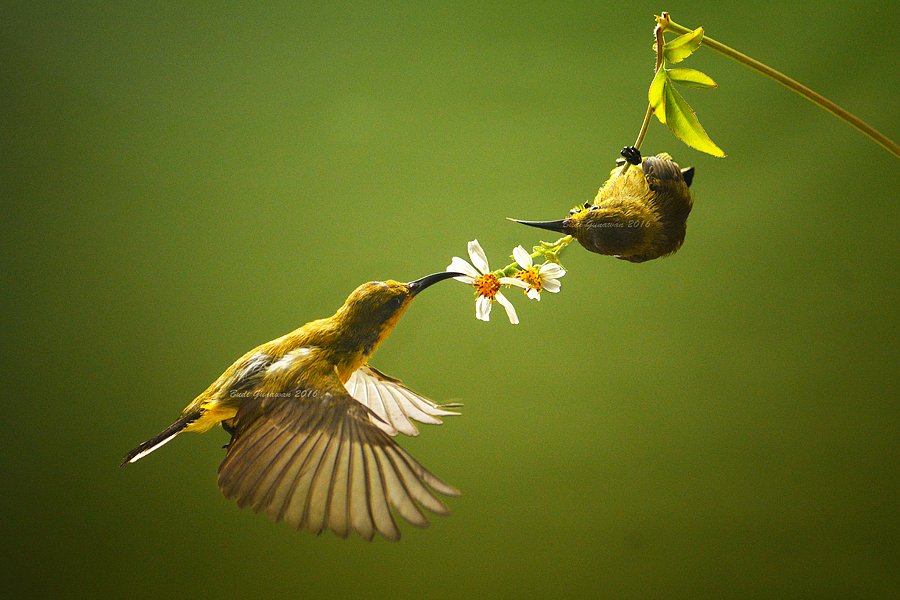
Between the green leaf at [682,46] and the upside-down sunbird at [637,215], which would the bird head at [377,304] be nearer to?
the upside-down sunbird at [637,215]

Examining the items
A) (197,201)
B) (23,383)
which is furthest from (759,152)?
(23,383)

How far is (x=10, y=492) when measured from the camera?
1381 millimetres

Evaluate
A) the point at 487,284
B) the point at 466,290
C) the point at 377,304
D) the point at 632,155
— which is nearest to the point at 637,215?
the point at 632,155

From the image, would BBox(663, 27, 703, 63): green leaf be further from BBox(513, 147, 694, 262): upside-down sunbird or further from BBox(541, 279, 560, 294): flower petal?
BBox(541, 279, 560, 294): flower petal

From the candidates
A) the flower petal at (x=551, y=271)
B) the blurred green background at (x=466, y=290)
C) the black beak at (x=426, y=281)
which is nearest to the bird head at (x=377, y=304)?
the black beak at (x=426, y=281)

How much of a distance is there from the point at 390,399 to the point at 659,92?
501 millimetres

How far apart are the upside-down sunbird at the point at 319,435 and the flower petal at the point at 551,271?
0.12 metres

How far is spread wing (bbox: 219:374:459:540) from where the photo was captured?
1.92 feet

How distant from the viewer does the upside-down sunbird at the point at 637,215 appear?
0.72 meters

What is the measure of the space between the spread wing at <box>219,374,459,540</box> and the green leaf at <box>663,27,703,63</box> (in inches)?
20.3

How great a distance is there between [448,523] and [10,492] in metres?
0.96

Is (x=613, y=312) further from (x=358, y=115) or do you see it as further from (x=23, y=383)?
(x=23, y=383)

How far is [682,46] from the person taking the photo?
71cm

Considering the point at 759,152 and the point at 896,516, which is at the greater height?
the point at 759,152
